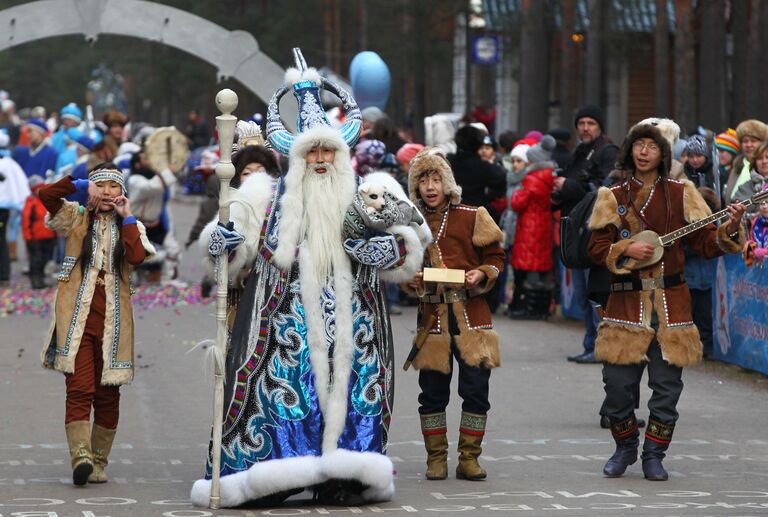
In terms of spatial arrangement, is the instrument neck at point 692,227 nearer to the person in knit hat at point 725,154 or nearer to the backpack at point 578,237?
the backpack at point 578,237

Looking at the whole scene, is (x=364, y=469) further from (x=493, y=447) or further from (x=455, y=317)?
(x=493, y=447)

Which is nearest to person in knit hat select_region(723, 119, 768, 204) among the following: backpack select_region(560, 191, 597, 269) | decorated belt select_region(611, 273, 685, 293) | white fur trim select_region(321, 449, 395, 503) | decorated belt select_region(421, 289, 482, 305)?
backpack select_region(560, 191, 597, 269)

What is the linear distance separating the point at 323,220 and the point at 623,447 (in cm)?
209

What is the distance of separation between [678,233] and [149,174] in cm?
1144

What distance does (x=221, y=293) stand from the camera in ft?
25.6

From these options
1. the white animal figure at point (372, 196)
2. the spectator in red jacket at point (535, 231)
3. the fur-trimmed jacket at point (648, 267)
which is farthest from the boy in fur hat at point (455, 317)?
the spectator in red jacket at point (535, 231)

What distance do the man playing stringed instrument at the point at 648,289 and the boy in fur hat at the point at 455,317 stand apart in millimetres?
603

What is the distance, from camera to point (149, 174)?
19.1 m

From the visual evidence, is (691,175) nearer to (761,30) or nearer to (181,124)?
(761,30)

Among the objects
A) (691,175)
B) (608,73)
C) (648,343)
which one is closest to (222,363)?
Result: (648,343)

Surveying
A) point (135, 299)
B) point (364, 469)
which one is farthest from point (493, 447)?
point (135, 299)

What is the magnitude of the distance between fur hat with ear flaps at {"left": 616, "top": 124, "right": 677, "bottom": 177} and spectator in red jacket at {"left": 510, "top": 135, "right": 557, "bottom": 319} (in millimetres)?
6939

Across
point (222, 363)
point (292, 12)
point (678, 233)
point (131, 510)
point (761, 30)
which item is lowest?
point (131, 510)

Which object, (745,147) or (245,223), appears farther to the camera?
(745,147)
